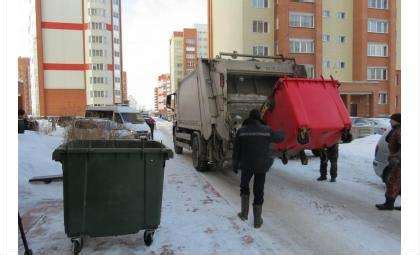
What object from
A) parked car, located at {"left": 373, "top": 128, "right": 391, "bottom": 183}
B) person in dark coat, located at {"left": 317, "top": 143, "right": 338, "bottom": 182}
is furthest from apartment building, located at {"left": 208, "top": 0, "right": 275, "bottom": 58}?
parked car, located at {"left": 373, "top": 128, "right": 391, "bottom": 183}

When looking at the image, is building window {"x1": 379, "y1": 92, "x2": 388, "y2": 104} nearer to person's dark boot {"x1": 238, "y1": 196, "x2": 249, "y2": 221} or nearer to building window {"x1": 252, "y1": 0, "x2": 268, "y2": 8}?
building window {"x1": 252, "y1": 0, "x2": 268, "y2": 8}

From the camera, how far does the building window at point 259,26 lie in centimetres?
4106

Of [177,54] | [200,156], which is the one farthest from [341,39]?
[177,54]

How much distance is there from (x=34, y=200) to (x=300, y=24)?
3935 centimetres

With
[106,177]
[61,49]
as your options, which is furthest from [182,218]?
[61,49]

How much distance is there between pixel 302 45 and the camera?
4188cm

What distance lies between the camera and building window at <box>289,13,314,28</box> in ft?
136

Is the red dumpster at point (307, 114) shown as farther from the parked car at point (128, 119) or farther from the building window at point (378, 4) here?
the building window at point (378, 4)

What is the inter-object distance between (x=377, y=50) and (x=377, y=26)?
2674 mm

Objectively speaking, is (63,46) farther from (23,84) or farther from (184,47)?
(184,47)

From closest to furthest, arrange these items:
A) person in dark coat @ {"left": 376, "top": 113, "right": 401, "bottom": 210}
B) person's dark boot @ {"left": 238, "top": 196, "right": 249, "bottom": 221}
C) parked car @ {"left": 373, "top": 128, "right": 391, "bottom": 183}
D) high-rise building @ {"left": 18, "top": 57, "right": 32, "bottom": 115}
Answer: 1. person's dark boot @ {"left": 238, "top": 196, "right": 249, "bottom": 221}
2. person in dark coat @ {"left": 376, "top": 113, "right": 401, "bottom": 210}
3. parked car @ {"left": 373, "top": 128, "right": 391, "bottom": 183}
4. high-rise building @ {"left": 18, "top": 57, "right": 32, "bottom": 115}

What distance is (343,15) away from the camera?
43.3 metres

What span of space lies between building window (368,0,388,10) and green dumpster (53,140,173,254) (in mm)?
44761
